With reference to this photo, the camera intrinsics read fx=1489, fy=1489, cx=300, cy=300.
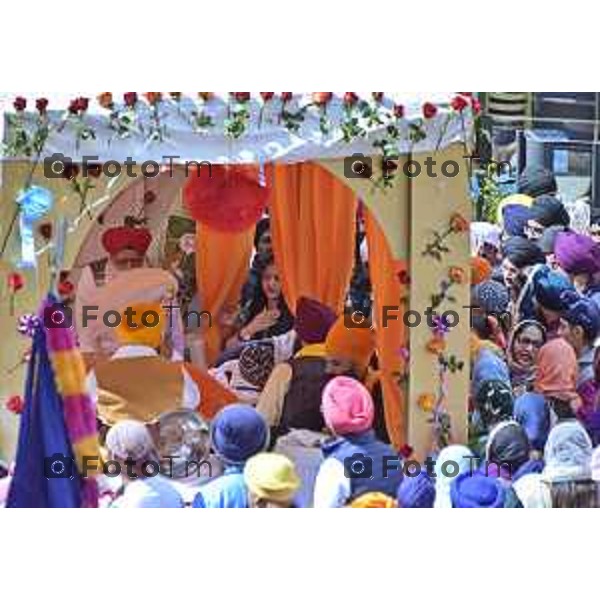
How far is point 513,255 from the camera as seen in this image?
7.04m

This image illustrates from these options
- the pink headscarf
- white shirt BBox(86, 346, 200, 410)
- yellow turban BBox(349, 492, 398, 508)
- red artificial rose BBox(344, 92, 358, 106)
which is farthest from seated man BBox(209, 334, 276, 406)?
red artificial rose BBox(344, 92, 358, 106)

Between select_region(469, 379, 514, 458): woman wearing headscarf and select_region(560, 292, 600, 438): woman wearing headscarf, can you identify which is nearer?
select_region(469, 379, 514, 458): woman wearing headscarf

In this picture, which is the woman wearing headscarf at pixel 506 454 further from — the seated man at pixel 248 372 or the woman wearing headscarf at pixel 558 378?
the seated man at pixel 248 372

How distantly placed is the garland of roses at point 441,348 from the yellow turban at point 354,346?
0.45m

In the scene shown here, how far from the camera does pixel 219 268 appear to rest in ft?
26.0

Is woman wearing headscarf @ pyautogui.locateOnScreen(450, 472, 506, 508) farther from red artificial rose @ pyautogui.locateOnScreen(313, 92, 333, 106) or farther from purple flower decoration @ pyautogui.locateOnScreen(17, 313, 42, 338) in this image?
purple flower decoration @ pyautogui.locateOnScreen(17, 313, 42, 338)

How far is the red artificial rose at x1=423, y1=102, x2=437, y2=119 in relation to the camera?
6.52 meters

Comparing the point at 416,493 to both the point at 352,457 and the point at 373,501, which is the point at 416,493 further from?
the point at 352,457

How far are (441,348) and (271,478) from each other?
0.99 m

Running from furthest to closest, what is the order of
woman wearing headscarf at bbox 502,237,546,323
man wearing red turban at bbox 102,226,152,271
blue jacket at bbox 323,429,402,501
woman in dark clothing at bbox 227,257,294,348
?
woman in dark clothing at bbox 227,257,294,348
man wearing red turban at bbox 102,226,152,271
woman wearing headscarf at bbox 502,237,546,323
blue jacket at bbox 323,429,402,501

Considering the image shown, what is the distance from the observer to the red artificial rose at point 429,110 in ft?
21.4

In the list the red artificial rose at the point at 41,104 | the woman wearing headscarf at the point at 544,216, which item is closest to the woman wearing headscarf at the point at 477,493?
the woman wearing headscarf at the point at 544,216

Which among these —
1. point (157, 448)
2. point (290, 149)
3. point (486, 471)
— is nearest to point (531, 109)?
point (290, 149)
